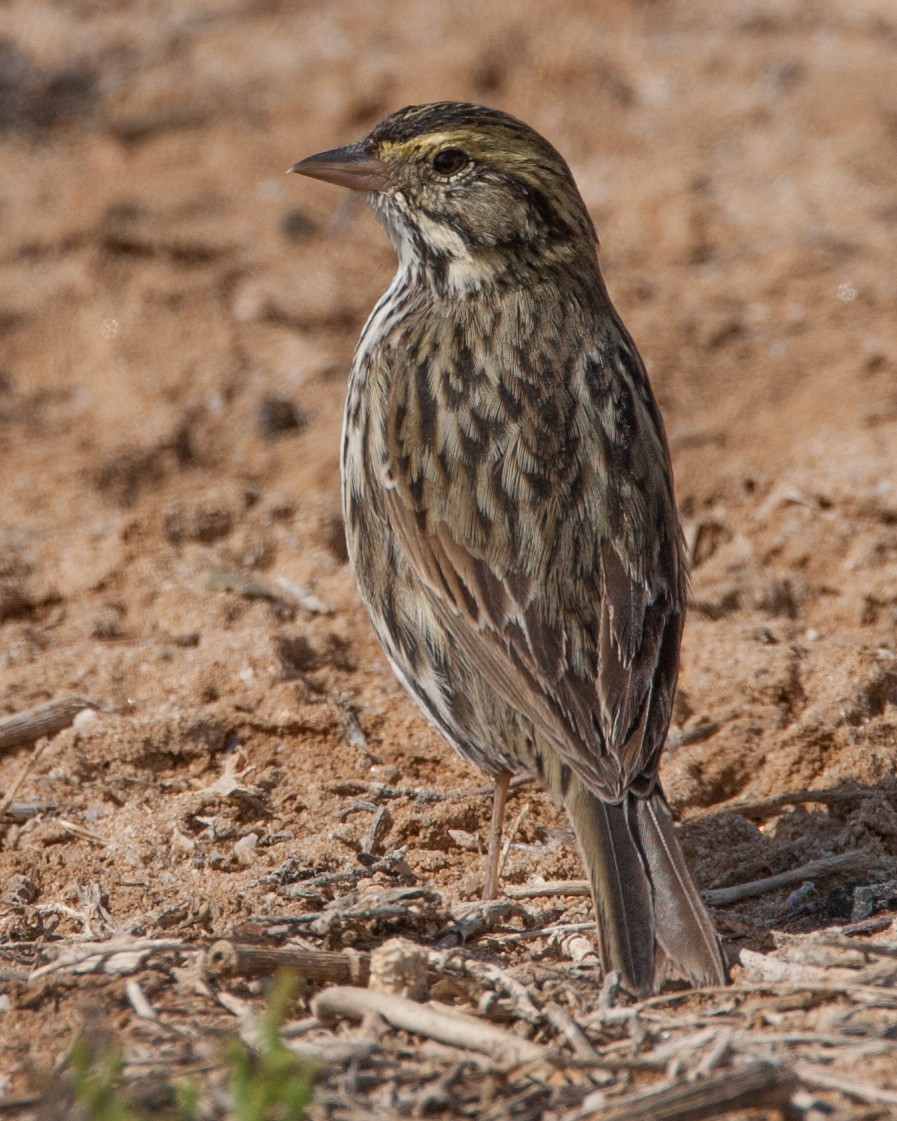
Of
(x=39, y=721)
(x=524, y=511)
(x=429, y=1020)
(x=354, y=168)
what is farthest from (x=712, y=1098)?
(x=354, y=168)

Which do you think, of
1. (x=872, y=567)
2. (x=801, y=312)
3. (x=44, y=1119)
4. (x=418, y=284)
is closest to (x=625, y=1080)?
(x=44, y=1119)

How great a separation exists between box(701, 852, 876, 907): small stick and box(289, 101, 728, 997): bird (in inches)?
19.0

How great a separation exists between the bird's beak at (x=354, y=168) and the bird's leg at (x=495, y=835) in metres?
2.04

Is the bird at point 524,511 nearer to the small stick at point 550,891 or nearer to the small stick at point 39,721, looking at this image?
the small stick at point 550,891

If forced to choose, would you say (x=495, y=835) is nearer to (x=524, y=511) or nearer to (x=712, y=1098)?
(x=524, y=511)

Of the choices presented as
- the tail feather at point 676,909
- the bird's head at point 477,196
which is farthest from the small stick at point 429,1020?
the bird's head at point 477,196

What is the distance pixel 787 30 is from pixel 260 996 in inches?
342

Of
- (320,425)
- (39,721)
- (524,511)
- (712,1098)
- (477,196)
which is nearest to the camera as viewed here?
(712,1098)

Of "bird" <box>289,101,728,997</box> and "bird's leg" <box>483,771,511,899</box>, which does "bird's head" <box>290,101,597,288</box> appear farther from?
"bird's leg" <box>483,771,511,899</box>

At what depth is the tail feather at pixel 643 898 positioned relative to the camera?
3920mm

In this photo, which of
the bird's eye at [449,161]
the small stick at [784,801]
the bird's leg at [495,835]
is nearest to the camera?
the bird's leg at [495,835]

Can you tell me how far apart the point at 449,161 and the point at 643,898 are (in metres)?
2.55

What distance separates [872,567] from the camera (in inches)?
249

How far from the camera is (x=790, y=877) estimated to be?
474 cm
